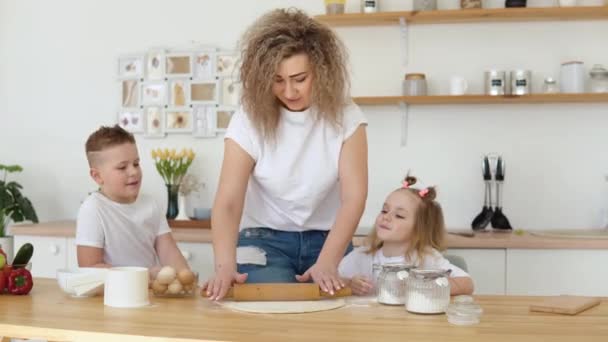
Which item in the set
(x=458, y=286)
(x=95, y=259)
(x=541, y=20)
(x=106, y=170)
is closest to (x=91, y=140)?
(x=106, y=170)

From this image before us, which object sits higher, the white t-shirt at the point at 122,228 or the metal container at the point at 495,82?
the metal container at the point at 495,82

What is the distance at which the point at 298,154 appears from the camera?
7.29 feet

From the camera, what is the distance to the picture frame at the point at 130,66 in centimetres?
399

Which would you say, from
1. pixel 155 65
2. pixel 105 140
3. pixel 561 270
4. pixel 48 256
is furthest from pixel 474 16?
pixel 48 256

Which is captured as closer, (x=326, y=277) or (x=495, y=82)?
(x=326, y=277)

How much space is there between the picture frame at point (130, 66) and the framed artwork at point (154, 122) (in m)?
0.18

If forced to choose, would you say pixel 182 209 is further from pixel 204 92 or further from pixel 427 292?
pixel 427 292

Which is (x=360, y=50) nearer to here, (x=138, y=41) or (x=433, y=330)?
(x=138, y=41)

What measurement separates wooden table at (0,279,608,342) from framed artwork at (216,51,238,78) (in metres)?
2.19

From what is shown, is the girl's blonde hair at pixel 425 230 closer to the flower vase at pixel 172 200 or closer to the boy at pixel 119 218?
the boy at pixel 119 218

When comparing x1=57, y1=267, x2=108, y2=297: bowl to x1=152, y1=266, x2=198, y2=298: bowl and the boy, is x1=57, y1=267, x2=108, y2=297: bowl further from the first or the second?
the boy

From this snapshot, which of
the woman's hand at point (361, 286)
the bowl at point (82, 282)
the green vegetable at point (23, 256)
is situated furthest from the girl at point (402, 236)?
the green vegetable at point (23, 256)

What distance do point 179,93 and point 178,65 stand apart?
A: 0.44 ft

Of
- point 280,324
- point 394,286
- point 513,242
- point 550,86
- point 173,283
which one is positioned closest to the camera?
point 280,324
